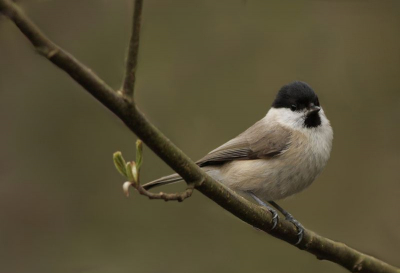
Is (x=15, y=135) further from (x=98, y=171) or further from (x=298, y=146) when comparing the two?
A: (x=298, y=146)

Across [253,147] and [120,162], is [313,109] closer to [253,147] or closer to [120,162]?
[253,147]

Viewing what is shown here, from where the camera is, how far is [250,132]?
4.31m

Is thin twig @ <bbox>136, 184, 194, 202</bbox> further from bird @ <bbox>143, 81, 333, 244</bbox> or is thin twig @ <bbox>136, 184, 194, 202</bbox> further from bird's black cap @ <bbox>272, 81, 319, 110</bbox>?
bird's black cap @ <bbox>272, 81, 319, 110</bbox>

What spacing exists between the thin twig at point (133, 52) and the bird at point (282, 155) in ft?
6.38

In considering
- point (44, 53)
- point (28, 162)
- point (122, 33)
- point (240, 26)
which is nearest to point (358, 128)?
point (240, 26)

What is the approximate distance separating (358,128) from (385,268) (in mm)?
3004

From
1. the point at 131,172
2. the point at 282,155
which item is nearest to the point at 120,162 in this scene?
the point at 131,172

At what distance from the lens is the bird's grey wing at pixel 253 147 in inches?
155

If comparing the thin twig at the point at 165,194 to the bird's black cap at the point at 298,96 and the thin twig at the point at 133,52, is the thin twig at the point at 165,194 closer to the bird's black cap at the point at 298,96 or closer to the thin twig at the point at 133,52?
the thin twig at the point at 133,52

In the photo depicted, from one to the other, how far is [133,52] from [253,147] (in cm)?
244

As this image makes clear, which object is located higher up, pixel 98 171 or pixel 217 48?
pixel 217 48

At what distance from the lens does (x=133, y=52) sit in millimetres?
1735

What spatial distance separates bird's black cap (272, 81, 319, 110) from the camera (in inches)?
154

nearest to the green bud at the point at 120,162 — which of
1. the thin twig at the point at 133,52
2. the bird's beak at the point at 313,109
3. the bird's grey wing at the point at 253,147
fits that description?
the thin twig at the point at 133,52
